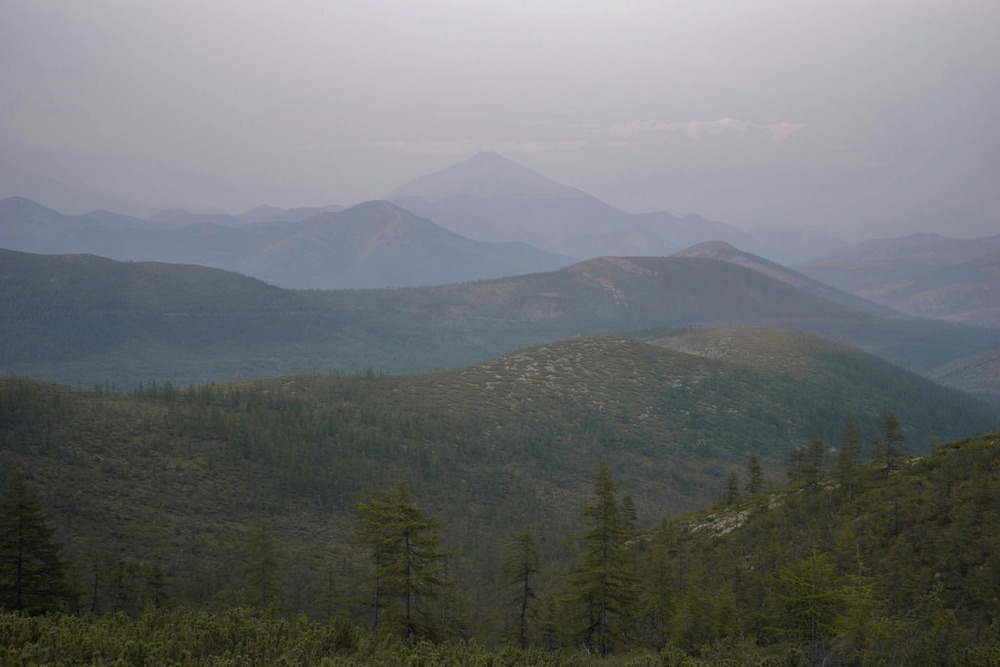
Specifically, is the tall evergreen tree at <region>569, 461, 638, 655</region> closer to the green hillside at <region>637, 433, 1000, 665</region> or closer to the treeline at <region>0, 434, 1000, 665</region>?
the treeline at <region>0, 434, 1000, 665</region>

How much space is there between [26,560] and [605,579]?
84.1ft

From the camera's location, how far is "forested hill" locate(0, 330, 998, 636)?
5200 centimetres

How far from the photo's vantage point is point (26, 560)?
2661cm

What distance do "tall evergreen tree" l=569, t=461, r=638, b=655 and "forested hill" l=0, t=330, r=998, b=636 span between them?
5.88m

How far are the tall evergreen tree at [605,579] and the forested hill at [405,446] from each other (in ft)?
19.3

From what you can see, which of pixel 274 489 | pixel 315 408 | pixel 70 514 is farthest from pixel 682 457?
pixel 70 514

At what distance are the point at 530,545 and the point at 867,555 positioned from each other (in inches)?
631

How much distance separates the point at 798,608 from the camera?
18.7 m

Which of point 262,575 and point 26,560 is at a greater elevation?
point 26,560

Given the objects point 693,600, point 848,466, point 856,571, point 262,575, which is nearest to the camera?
point 693,600

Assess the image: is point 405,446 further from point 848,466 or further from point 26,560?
point 848,466

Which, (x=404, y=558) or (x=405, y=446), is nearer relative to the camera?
(x=404, y=558)

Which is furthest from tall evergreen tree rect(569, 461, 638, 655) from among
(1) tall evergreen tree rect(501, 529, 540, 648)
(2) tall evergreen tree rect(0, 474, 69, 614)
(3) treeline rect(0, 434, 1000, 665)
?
(2) tall evergreen tree rect(0, 474, 69, 614)

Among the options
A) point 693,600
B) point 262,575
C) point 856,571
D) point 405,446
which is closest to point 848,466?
point 856,571
